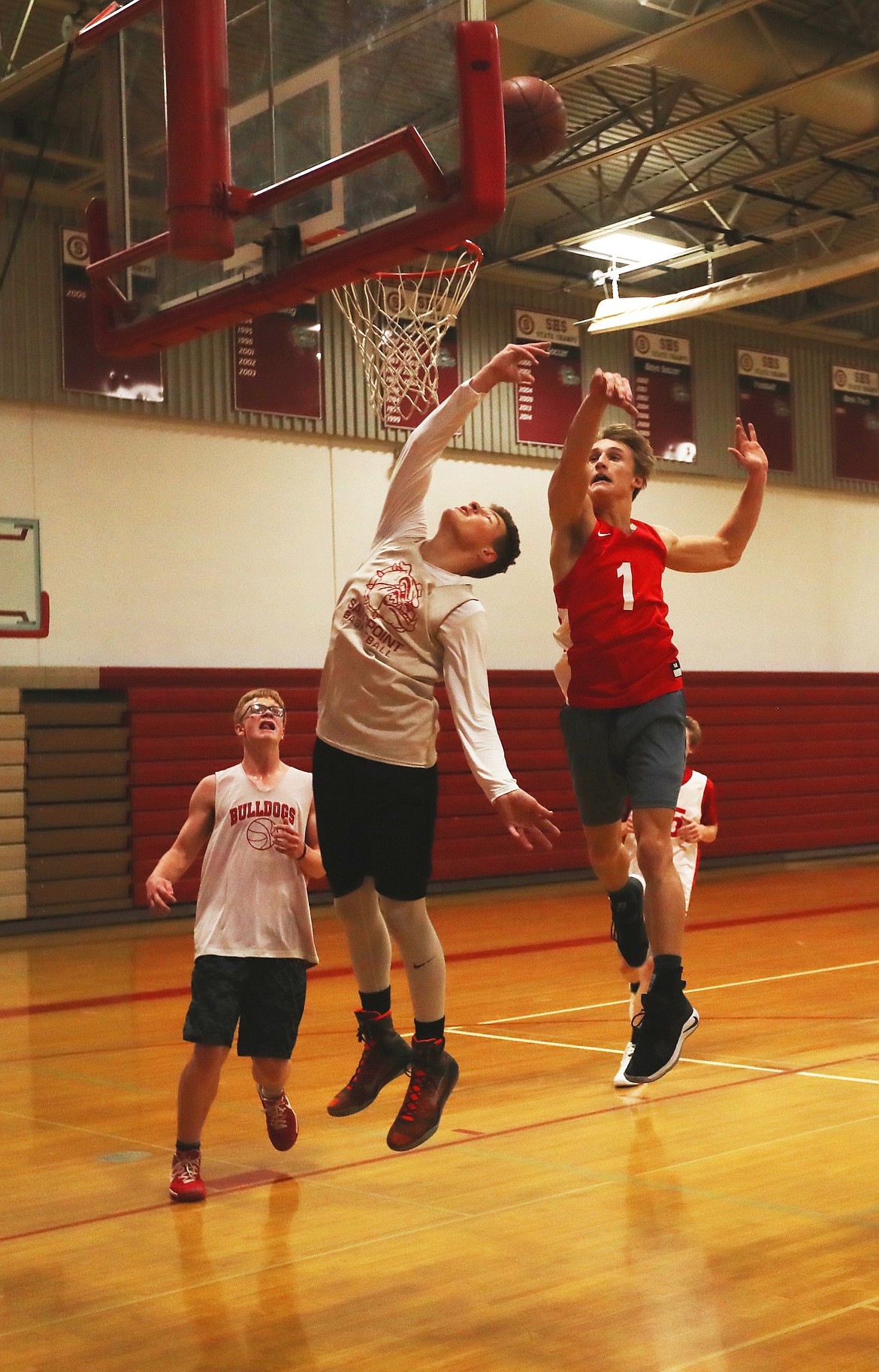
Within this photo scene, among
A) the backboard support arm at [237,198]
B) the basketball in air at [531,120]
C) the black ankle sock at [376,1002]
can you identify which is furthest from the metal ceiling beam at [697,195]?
the black ankle sock at [376,1002]

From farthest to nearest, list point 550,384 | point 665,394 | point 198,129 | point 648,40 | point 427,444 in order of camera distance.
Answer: point 665,394 → point 550,384 → point 648,40 → point 198,129 → point 427,444

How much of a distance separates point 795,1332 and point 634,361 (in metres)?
14.4

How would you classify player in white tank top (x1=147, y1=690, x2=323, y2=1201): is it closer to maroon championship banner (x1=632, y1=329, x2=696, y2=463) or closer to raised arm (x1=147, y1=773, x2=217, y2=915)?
raised arm (x1=147, y1=773, x2=217, y2=915)

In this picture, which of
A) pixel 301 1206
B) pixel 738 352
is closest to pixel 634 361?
pixel 738 352

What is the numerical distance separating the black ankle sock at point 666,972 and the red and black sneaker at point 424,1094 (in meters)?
0.70

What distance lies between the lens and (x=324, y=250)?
4453 millimetres

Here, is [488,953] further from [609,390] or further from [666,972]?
[609,390]

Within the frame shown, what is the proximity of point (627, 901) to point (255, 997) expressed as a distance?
5.21ft

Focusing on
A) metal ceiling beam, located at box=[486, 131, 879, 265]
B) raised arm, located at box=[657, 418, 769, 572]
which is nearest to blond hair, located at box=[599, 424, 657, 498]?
raised arm, located at box=[657, 418, 769, 572]

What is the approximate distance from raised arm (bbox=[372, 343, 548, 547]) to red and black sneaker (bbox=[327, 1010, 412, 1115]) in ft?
4.79

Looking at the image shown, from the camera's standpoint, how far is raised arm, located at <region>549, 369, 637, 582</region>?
14.5 ft

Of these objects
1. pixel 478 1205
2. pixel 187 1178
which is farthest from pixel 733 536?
pixel 187 1178

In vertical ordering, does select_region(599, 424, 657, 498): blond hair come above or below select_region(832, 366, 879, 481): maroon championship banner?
below

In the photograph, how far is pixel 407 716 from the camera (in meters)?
4.25
